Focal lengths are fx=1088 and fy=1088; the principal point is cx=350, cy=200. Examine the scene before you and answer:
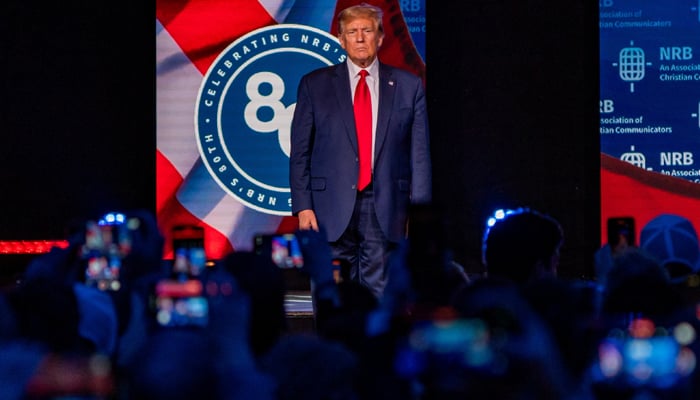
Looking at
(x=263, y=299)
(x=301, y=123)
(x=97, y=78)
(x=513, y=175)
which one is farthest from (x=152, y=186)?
(x=263, y=299)

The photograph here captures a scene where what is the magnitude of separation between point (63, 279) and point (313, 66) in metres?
3.80

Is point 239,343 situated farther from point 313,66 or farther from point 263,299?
point 313,66

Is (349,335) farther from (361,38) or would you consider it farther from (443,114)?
(443,114)

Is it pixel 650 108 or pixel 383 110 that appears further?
pixel 650 108

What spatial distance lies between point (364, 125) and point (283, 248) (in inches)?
59.1

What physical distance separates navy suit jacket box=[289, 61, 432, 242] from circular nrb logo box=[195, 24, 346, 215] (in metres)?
1.95

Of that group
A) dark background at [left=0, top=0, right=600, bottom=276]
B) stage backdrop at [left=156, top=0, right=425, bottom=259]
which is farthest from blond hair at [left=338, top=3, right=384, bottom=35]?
dark background at [left=0, top=0, right=600, bottom=276]

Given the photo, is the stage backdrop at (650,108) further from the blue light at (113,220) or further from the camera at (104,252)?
the camera at (104,252)

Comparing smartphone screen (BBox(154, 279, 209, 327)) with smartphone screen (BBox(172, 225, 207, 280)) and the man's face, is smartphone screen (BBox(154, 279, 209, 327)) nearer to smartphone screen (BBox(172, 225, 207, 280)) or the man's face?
smartphone screen (BBox(172, 225, 207, 280))

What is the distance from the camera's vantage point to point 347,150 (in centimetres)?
422

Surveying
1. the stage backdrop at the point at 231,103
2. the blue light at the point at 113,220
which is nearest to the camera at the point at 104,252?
the blue light at the point at 113,220

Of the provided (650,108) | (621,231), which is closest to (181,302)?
(621,231)

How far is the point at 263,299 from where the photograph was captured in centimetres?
221

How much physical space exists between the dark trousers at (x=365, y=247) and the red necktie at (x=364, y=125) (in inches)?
3.9
